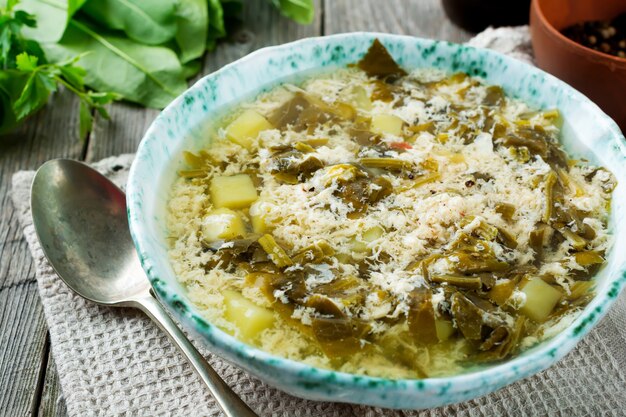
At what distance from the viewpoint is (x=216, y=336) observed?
71.5 inches

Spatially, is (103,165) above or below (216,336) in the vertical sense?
below

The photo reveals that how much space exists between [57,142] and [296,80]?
4.51ft

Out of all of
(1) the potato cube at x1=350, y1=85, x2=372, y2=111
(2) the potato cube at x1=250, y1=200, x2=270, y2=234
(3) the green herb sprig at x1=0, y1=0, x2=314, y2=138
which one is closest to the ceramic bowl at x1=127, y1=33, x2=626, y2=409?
(1) the potato cube at x1=350, y1=85, x2=372, y2=111

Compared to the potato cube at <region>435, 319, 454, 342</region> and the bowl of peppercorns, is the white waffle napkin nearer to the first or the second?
the potato cube at <region>435, 319, 454, 342</region>

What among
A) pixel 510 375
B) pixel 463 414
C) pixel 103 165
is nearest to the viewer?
pixel 510 375

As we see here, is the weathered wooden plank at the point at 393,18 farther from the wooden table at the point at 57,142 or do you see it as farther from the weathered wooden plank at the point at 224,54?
the weathered wooden plank at the point at 224,54

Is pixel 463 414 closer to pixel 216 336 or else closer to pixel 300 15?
pixel 216 336

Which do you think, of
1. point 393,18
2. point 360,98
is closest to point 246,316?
point 360,98

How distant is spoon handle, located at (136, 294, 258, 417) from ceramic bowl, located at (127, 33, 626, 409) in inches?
10.3

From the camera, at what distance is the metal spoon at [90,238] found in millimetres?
2514

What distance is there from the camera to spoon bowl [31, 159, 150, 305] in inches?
101

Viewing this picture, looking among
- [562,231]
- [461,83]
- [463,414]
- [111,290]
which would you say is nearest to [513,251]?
[562,231]

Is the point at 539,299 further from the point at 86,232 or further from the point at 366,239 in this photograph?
the point at 86,232

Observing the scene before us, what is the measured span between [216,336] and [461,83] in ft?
5.68
